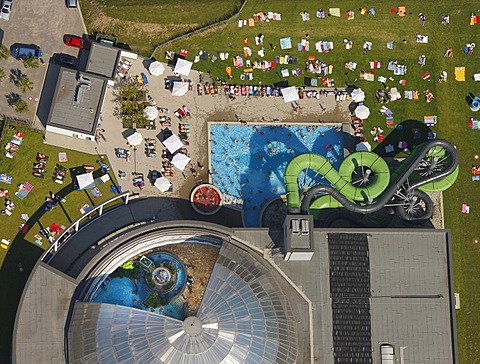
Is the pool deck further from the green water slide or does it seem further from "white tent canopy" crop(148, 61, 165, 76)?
the green water slide

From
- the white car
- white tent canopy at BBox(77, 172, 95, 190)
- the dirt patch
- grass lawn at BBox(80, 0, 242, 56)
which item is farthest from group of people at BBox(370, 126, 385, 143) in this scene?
the white car

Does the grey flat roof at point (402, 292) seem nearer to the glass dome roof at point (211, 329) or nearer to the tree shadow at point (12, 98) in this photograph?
the glass dome roof at point (211, 329)

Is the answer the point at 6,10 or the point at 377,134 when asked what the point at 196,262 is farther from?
the point at 6,10

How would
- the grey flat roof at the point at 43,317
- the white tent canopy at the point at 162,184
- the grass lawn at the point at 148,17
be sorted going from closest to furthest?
the grey flat roof at the point at 43,317 → the white tent canopy at the point at 162,184 → the grass lawn at the point at 148,17

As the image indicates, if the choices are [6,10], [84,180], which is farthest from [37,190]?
[6,10]

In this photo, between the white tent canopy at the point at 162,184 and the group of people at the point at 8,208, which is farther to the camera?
the white tent canopy at the point at 162,184

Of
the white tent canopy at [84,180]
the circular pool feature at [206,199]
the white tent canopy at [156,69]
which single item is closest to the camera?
the white tent canopy at [84,180]

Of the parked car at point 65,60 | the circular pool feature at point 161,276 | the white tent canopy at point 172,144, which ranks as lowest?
the circular pool feature at point 161,276

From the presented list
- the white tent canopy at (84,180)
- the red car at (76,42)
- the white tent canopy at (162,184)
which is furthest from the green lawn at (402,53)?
the white tent canopy at (84,180)
